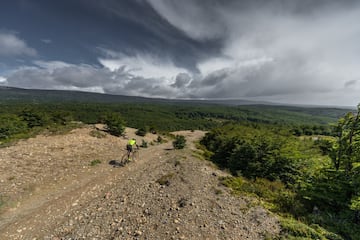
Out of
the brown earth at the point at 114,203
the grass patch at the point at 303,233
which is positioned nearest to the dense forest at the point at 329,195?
the grass patch at the point at 303,233

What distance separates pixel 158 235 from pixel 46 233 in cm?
418

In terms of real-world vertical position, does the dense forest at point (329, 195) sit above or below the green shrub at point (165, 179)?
above

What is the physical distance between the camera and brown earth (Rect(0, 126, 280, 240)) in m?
5.88

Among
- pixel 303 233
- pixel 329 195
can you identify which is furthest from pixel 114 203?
pixel 329 195

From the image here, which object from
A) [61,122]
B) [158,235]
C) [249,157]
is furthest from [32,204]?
[61,122]

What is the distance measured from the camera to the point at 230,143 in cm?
1886

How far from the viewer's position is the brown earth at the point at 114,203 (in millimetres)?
5875

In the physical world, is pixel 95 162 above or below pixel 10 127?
below

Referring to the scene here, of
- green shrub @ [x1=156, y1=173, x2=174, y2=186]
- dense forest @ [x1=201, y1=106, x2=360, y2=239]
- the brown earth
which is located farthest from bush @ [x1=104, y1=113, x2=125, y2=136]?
dense forest @ [x1=201, y1=106, x2=360, y2=239]

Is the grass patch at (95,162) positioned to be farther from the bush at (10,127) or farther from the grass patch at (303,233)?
the grass patch at (303,233)

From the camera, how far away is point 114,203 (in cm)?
786

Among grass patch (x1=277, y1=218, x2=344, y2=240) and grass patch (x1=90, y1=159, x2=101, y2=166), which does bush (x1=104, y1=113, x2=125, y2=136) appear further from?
grass patch (x1=277, y1=218, x2=344, y2=240)

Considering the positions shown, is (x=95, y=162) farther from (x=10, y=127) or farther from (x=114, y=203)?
(x=10, y=127)

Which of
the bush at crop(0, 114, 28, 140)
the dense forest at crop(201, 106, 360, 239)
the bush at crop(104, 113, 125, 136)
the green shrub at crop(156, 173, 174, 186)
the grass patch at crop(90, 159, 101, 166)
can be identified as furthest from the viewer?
the bush at crop(104, 113, 125, 136)
